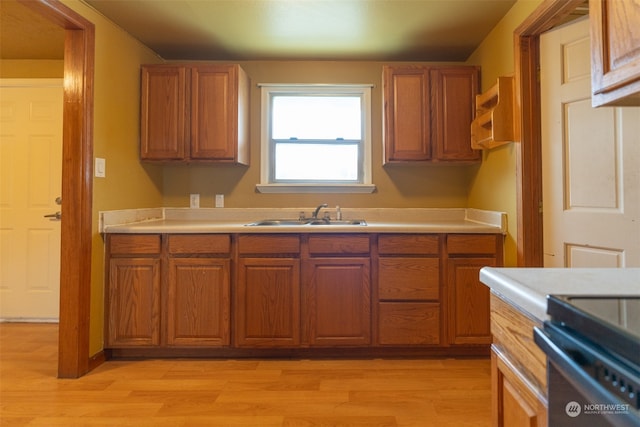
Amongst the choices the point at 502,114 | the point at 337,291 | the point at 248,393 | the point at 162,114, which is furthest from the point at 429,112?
the point at 248,393

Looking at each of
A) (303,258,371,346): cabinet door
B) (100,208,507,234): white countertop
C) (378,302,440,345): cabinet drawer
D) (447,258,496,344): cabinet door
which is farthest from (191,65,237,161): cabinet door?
(447,258,496,344): cabinet door

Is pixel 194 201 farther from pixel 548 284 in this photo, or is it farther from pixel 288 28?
pixel 548 284

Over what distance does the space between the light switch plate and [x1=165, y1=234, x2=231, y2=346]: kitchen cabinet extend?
615 millimetres

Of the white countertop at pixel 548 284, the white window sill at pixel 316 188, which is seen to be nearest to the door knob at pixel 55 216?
the white window sill at pixel 316 188

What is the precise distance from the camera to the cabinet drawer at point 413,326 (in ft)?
7.59

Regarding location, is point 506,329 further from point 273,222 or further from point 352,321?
point 273,222

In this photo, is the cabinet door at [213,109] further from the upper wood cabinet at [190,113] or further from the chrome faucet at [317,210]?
the chrome faucet at [317,210]

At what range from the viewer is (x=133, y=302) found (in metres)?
2.32

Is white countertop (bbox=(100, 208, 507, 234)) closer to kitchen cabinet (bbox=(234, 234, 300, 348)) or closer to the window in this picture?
kitchen cabinet (bbox=(234, 234, 300, 348))

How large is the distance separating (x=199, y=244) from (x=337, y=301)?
3.40ft

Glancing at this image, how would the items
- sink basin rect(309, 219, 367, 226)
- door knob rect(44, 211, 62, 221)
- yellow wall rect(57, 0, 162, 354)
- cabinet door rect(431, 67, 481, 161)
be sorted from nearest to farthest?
1. yellow wall rect(57, 0, 162, 354)
2. cabinet door rect(431, 67, 481, 161)
3. sink basin rect(309, 219, 367, 226)
4. door knob rect(44, 211, 62, 221)

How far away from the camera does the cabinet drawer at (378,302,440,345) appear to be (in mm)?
2314

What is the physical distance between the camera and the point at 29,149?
9.91 feet

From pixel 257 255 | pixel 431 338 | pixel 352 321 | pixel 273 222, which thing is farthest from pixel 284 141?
pixel 431 338
